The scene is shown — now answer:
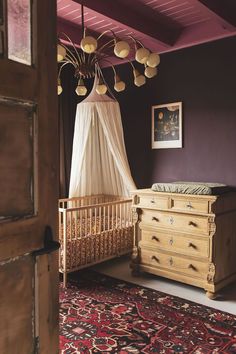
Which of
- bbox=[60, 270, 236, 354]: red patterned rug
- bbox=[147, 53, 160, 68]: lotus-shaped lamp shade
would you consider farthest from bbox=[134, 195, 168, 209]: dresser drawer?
bbox=[147, 53, 160, 68]: lotus-shaped lamp shade

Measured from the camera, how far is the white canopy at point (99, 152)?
4070 millimetres

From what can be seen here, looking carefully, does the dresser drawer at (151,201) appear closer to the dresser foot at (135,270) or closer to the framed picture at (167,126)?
the dresser foot at (135,270)

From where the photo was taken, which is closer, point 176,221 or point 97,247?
point 176,221

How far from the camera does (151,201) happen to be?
3.44 meters

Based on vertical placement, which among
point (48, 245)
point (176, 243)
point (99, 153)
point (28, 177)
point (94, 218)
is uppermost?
point (99, 153)

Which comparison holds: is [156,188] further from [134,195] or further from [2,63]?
[2,63]

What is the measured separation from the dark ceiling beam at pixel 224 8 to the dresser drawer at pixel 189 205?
174cm

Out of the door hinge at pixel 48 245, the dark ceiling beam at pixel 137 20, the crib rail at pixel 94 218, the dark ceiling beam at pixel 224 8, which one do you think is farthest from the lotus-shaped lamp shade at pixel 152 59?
the door hinge at pixel 48 245

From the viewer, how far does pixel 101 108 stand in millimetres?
4023

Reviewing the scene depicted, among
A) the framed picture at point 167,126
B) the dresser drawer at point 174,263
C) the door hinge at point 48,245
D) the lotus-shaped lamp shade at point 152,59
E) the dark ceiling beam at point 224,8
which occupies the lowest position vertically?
the dresser drawer at point 174,263

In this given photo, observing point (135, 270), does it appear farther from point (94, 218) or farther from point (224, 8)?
point (224, 8)

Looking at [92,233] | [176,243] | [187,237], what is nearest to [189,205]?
[187,237]

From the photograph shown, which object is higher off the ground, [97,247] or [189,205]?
[189,205]

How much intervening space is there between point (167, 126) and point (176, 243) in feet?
4.94
